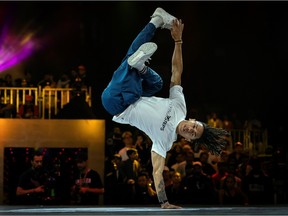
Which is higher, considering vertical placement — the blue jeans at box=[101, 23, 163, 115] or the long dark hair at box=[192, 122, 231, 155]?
the blue jeans at box=[101, 23, 163, 115]

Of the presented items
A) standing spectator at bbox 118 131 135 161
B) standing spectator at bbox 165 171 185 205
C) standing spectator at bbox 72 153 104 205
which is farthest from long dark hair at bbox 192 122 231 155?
standing spectator at bbox 118 131 135 161

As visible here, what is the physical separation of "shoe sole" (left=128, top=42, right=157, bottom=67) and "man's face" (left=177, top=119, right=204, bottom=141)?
59 cm

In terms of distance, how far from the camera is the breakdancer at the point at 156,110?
439 cm

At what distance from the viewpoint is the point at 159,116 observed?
4.43 metres

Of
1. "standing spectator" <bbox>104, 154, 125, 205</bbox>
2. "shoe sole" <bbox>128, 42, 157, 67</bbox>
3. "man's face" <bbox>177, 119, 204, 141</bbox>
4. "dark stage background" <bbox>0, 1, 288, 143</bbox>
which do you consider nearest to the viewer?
"man's face" <bbox>177, 119, 204, 141</bbox>

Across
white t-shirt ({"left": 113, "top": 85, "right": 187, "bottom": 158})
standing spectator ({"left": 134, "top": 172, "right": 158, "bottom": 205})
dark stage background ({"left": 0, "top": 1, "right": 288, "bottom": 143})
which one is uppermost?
dark stage background ({"left": 0, "top": 1, "right": 288, "bottom": 143})

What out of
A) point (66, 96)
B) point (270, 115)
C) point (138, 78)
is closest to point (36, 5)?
point (66, 96)

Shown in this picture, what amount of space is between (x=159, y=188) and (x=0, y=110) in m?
4.27

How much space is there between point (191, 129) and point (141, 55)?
2.25 ft

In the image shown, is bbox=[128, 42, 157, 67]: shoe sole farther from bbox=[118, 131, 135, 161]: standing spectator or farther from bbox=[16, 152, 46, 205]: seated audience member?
bbox=[118, 131, 135, 161]: standing spectator

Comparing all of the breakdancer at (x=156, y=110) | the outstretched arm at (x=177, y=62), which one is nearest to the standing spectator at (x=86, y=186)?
the breakdancer at (x=156, y=110)

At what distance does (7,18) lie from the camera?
9148mm

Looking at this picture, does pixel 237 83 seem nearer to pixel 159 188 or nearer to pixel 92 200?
pixel 92 200

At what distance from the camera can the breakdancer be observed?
14.4 ft
